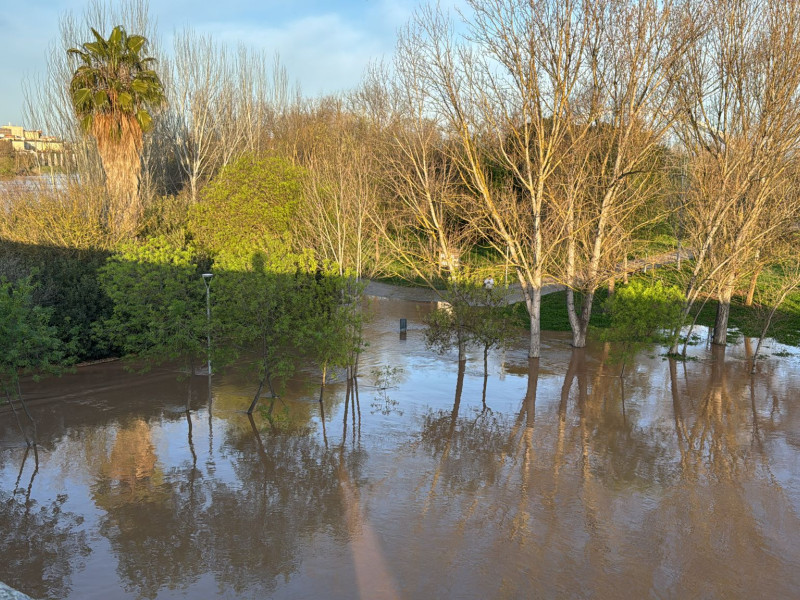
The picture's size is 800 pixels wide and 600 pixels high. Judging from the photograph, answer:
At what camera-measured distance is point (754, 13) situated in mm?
21062

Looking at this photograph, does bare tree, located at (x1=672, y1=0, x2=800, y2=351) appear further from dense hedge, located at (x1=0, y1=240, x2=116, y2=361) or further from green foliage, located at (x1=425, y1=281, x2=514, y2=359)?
dense hedge, located at (x1=0, y1=240, x2=116, y2=361)

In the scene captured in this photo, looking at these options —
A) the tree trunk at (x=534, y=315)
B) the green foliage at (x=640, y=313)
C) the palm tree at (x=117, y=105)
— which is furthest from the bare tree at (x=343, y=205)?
the green foliage at (x=640, y=313)

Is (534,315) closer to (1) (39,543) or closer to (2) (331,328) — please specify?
(2) (331,328)

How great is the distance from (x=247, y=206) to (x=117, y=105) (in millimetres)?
5593

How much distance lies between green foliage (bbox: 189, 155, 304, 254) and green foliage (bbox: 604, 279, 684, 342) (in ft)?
39.8

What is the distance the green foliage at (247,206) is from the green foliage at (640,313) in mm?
12139

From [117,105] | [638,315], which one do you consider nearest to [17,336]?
[117,105]

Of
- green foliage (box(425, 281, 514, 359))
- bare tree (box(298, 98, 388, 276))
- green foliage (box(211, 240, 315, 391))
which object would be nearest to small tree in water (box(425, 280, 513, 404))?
green foliage (box(425, 281, 514, 359))

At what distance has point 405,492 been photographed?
10.6m

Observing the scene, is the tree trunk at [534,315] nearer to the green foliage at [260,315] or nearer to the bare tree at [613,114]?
the bare tree at [613,114]

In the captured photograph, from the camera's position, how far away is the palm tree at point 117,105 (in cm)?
2311

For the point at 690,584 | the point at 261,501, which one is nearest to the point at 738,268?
the point at 690,584

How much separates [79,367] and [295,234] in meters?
9.92

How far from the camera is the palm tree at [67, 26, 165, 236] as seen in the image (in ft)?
75.8
